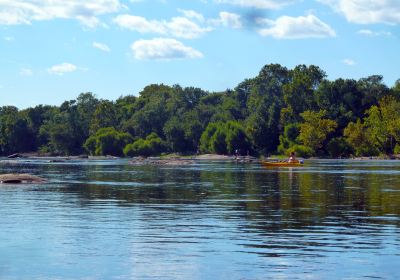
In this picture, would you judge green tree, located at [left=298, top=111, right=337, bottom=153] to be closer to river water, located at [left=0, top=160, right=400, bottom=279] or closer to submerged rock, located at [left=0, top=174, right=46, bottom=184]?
submerged rock, located at [left=0, top=174, right=46, bottom=184]

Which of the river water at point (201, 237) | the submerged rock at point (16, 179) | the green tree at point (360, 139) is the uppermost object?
the green tree at point (360, 139)

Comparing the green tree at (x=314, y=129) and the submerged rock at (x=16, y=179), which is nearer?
the submerged rock at (x=16, y=179)

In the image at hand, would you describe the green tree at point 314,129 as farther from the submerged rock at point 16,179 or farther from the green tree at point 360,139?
the submerged rock at point 16,179

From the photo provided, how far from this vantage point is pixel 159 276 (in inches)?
805

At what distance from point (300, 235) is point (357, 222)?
5.70 m

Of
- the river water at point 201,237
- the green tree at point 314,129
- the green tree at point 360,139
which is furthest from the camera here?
the green tree at point 314,129

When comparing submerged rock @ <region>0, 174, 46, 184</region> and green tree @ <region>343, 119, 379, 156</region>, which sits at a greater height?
green tree @ <region>343, 119, 379, 156</region>

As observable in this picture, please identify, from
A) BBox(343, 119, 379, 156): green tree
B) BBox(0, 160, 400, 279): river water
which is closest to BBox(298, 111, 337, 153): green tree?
BBox(343, 119, 379, 156): green tree

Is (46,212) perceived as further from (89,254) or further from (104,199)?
(89,254)

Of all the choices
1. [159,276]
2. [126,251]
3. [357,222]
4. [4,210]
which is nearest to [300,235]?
[357,222]

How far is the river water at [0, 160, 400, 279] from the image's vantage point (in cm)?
2136

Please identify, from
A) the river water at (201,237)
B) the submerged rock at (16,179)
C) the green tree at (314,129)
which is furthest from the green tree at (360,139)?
the river water at (201,237)

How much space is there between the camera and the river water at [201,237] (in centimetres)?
2136

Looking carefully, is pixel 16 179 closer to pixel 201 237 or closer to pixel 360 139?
pixel 201 237
